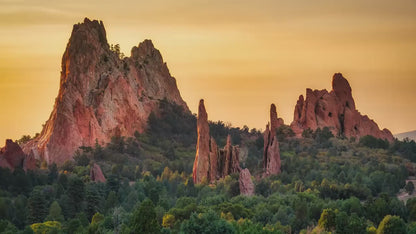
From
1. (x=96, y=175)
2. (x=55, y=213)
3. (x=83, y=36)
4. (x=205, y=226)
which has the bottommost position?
(x=205, y=226)

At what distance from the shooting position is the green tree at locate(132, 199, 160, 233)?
104m

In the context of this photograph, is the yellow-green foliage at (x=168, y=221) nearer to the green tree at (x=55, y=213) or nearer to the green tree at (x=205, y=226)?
the green tree at (x=205, y=226)

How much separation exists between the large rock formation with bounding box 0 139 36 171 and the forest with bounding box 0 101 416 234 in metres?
1.83

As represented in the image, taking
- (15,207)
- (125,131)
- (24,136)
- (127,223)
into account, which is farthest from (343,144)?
(127,223)

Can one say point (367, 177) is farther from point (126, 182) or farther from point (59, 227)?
point (59, 227)

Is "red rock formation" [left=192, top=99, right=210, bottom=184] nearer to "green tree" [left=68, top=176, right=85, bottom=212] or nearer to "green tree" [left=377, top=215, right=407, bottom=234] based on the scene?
"green tree" [left=68, top=176, right=85, bottom=212]

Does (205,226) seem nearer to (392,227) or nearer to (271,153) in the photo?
(392,227)

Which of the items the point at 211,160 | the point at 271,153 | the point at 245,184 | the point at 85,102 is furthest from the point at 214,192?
the point at 85,102

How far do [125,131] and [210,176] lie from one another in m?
36.1

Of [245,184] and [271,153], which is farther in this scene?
[271,153]

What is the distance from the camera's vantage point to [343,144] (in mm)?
195250

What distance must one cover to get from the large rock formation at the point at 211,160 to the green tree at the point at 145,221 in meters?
57.6

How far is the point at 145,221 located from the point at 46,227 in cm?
1830

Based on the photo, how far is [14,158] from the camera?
554 ft
